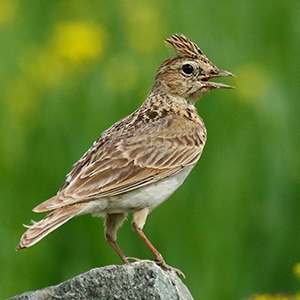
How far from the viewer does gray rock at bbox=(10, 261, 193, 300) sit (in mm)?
7398

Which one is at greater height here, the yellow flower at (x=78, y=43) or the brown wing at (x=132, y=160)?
the yellow flower at (x=78, y=43)

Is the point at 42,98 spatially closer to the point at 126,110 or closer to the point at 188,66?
the point at 126,110

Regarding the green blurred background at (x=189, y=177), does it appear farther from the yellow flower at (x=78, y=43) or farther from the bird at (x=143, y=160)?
the bird at (x=143, y=160)

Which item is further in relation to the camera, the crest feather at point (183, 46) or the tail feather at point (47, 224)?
the crest feather at point (183, 46)

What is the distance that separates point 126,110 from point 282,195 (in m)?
1.37

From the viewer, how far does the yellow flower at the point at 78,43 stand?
12070 millimetres

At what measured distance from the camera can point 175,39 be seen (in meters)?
9.20

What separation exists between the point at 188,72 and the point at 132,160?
1017 mm

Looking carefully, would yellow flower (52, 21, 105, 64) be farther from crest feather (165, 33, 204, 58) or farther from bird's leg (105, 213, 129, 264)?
bird's leg (105, 213, 129, 264)

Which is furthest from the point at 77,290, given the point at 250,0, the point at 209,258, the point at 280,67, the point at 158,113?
the point at 250,0

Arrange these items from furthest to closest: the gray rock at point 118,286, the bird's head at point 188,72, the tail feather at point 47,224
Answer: the bird's head at point 188,72
the tail feather at point 47,224
the gray rock at point 118,286

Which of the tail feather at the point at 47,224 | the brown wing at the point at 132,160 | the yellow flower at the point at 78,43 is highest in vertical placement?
the yellow flower at the point at 78,43

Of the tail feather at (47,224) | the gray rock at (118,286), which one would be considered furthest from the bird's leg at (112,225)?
the gray rock at (118,286)

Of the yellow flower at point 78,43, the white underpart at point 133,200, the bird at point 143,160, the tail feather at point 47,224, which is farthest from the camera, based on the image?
the yellow flower at point 78,43
